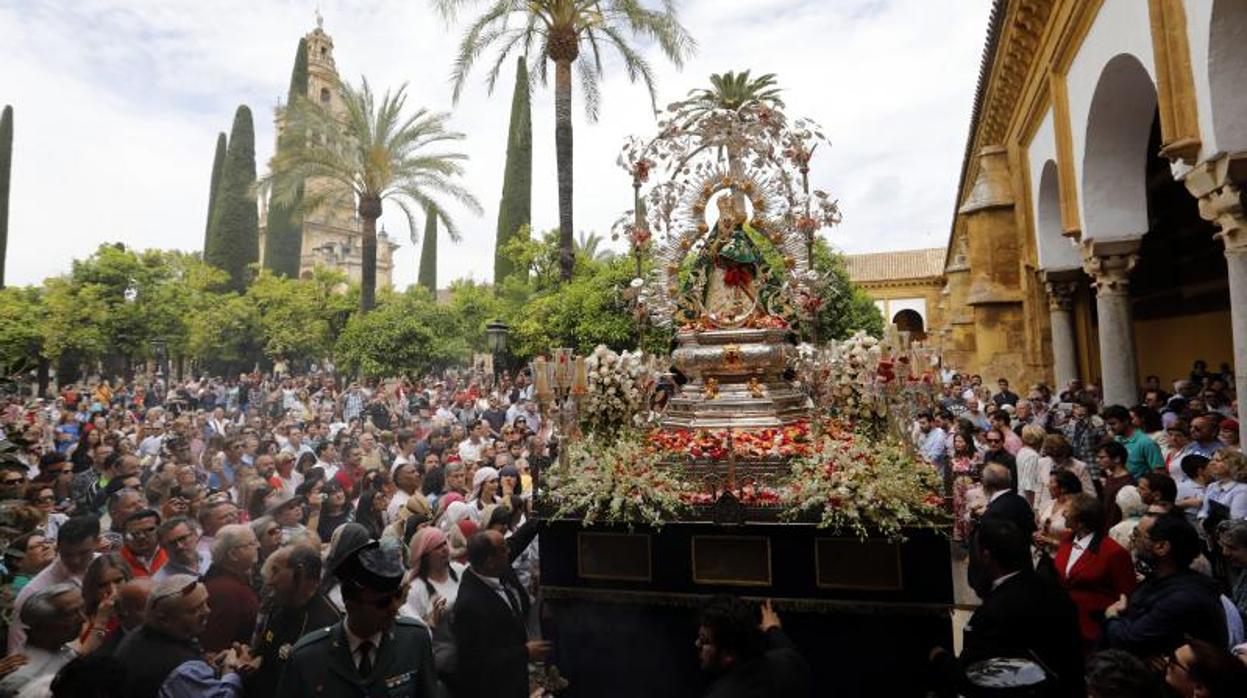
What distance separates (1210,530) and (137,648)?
680cm

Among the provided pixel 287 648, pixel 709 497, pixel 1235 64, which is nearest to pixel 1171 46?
pixel 1235 64

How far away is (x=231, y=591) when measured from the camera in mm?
4109

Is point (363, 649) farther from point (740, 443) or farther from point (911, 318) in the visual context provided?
point (911, 318)

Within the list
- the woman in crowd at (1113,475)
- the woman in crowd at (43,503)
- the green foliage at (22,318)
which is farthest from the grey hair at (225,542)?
the green foliage at (22,318)

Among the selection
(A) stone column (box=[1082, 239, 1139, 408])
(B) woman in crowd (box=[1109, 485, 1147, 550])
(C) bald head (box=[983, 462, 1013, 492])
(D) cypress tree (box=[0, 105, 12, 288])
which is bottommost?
(B) woman in crowd (box=[1109, 485, 1147, 550])

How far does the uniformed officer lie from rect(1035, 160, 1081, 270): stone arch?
14.9 meters

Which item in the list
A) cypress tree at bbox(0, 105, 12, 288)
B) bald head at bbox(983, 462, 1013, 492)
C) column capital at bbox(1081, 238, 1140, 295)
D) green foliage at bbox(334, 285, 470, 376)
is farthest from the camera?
cypress tree at bbox(0, 105, 12, 288)

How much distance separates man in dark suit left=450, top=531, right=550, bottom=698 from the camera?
4.13m

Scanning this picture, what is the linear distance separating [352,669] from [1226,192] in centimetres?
764

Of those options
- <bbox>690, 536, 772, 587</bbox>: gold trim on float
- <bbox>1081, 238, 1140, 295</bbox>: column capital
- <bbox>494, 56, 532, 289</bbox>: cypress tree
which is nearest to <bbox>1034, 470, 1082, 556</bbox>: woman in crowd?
<bbox>690, 536, 772, 587</bbox>: gold trim on float

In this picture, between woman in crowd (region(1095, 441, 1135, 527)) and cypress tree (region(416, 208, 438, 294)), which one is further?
cypress tree (region(416, 208, 438, 294))

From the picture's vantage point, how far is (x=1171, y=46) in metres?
6.86

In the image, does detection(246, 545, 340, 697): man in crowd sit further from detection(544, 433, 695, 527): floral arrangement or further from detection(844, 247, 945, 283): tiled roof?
detection(844, 247, 945, 283): tiled roof

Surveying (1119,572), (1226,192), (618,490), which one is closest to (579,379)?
(618,490)
